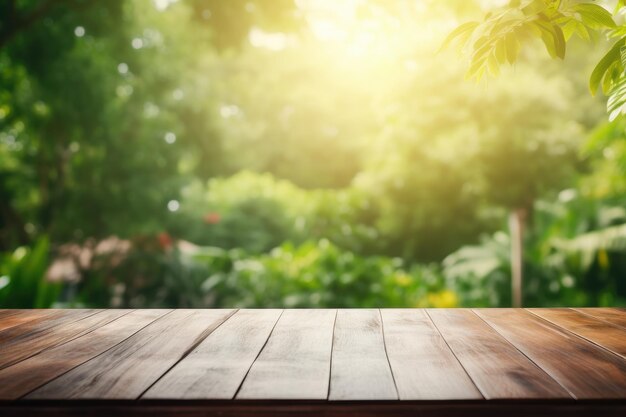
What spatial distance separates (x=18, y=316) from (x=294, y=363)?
148 centimetres

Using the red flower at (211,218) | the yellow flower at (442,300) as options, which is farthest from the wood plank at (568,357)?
the red flower at (211,218)

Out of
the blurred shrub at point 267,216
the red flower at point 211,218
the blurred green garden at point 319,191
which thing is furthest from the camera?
the red flower at point 211,218

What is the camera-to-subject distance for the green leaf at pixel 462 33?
1625 mm

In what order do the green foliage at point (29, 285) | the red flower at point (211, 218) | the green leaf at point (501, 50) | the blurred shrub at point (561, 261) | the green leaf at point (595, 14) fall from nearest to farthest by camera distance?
the green leaf at point (595, 14)
the green leaf at point (501, 50)
the green foliage at point (29, 285)
the blurred shrub at point (561, 261)
the red flower at point (211, 218)

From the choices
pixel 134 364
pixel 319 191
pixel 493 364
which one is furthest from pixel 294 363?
pixel 319 191

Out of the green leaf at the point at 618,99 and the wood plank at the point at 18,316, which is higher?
the green leaf at the point at 618,99

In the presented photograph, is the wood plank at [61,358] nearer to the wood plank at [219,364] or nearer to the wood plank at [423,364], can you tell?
the wood plank at [219,364]

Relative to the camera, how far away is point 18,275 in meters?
4.13

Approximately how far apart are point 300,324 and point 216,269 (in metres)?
5.75

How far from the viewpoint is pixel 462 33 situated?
1.67 metres

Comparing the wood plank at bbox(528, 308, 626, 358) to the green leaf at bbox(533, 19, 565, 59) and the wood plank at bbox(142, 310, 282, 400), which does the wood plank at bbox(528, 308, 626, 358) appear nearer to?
the green leaf at bbox(533, 19, 565, 59)

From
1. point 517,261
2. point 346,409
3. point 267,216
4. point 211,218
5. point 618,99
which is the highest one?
point 267,216

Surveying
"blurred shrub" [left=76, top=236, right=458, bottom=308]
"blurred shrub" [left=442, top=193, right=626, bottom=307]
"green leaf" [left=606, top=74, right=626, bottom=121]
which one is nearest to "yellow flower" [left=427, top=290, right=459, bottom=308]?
"blurred shrub" [left=76, top=236, right=458, bottom=308]

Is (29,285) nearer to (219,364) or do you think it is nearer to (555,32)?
(219,364)
